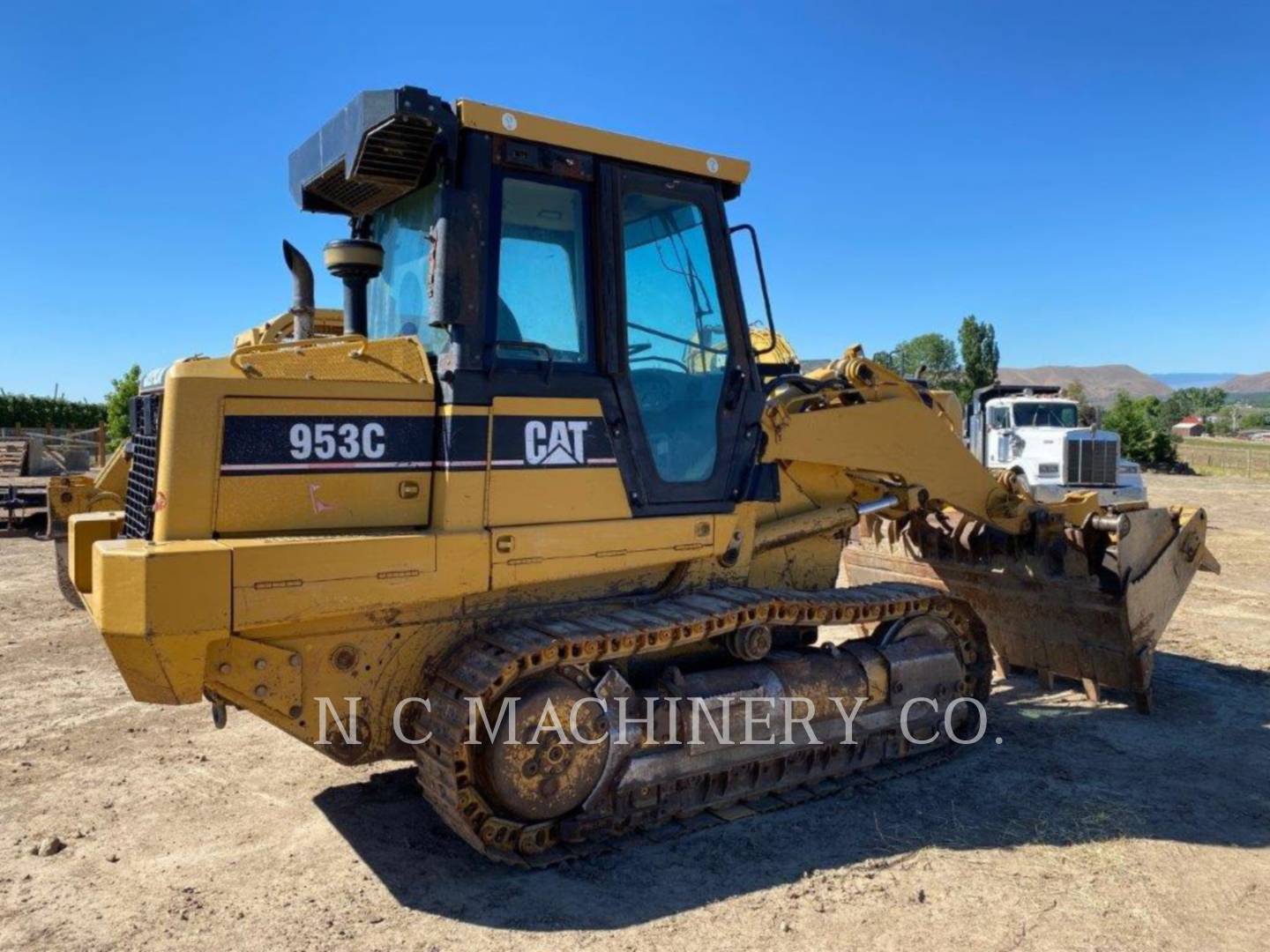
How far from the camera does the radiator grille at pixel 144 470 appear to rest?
12.9ft

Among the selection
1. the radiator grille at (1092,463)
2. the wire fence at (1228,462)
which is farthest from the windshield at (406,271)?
the wire fence at (1228,462)

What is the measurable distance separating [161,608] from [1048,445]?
18579 millimetres

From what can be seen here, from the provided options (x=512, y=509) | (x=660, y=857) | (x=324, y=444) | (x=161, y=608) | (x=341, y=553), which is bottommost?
(x=660, y=857)

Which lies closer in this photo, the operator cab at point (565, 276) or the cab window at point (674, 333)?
the operator cab at point (565, 276)

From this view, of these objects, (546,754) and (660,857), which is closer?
(546,754)

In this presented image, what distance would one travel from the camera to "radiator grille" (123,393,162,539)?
394 cm

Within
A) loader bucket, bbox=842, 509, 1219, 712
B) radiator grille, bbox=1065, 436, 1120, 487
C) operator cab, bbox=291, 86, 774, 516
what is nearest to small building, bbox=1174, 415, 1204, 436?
radiator grille, bbox=1065, 436, 1120, 487

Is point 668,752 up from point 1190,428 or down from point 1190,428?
down

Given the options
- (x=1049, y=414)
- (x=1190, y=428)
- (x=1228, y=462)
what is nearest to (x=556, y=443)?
(x=1049, y=414)

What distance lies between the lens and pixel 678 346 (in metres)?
4.89

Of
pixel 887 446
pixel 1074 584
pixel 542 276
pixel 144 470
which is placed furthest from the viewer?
pixel 1074 584

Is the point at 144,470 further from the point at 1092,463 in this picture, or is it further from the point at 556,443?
the point at 1092,463

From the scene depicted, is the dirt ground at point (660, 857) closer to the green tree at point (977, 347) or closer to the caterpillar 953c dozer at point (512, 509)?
the caterpillar 953c dozer at point (512, 509)

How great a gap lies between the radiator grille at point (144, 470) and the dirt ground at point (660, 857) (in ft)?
4.86
